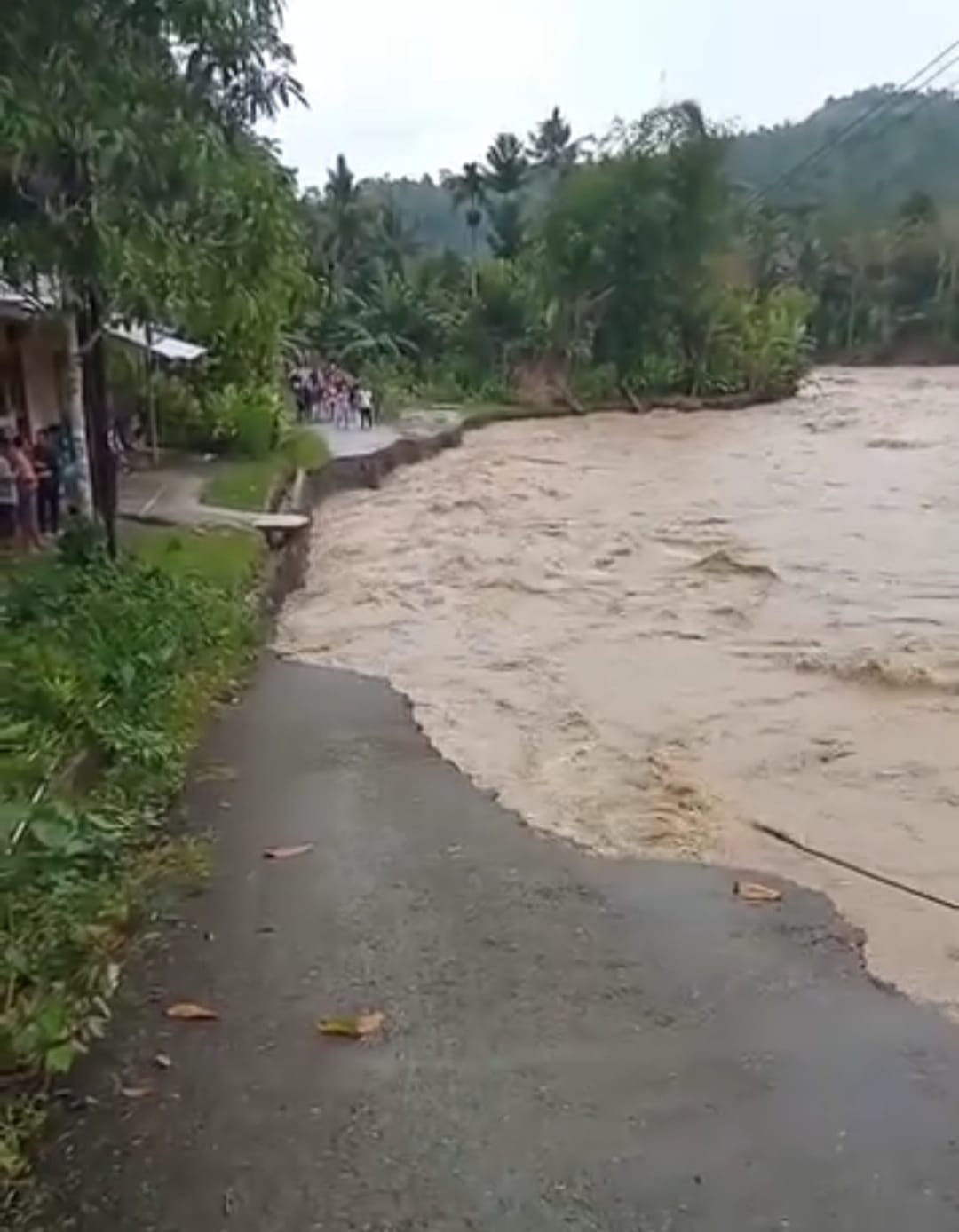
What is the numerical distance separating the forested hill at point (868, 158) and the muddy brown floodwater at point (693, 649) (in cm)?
4737

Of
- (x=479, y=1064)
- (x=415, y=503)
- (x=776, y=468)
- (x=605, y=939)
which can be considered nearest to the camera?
(x=479, y=1064)

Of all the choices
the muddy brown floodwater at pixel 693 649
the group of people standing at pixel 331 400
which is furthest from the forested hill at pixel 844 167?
the muddy brown floodwater at pixel 693 649

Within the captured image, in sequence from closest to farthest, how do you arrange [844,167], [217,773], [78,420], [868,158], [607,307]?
[217,773]
[78,420]
[607,307]
[844,167]
[868,158]

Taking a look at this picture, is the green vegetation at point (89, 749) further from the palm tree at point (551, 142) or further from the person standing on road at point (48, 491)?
the palm tree at point (551, 142)

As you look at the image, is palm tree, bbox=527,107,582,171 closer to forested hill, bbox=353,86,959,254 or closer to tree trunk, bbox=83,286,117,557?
forested hill, bbox=353,86,959,254

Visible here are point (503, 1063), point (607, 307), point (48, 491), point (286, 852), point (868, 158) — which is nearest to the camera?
point (503, 1063)

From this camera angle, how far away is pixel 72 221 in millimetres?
9516

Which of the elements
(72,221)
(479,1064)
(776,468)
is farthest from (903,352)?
(479,1064)

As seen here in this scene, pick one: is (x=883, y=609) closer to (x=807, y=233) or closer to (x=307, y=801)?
(x=307, y=801)

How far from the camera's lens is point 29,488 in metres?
13.6

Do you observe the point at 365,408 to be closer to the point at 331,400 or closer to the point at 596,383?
the point at 331,400

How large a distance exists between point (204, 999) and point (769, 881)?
9.21 ft

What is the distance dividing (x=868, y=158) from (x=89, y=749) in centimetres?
8678

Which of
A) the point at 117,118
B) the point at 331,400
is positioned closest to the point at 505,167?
the point at 331,400
